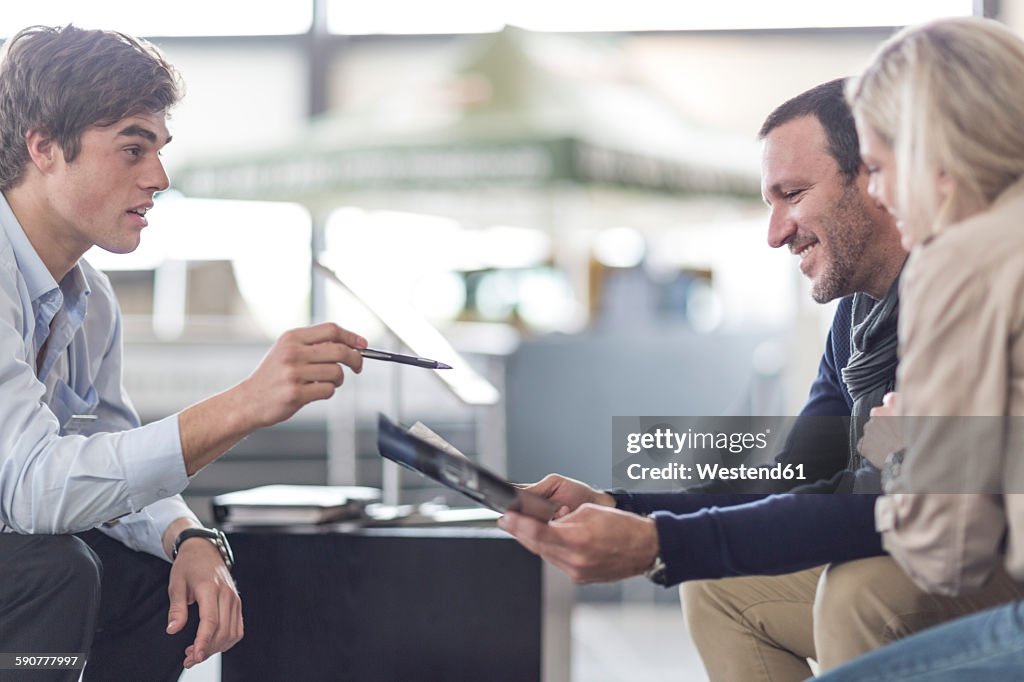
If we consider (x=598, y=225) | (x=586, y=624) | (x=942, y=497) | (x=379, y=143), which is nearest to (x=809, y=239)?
(x=942, y=497)

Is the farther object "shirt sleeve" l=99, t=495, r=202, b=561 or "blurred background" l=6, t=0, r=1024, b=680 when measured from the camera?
"blurred background" l=6, t=0, r=1024, b=680

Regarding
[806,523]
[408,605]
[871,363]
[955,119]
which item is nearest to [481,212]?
[408,605]

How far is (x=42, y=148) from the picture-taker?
5.25 feet

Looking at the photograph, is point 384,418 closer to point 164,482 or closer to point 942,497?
point 164,482

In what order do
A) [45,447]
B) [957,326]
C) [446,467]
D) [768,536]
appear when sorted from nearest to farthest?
[957,326]
[446,467]
[768,536]
[45,447]

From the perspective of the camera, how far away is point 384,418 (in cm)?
119

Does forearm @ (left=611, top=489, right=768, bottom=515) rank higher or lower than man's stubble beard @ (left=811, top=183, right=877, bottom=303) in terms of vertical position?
lower

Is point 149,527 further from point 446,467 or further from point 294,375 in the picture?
point 446,467

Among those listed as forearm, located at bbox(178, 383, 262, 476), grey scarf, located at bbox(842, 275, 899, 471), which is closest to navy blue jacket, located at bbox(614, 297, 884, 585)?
grey scarf, located at bbox(842, 275, 899, 471)

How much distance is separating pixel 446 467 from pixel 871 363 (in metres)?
0.58

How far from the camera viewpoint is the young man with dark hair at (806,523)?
49.3 inches

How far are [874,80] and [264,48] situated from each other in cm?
505

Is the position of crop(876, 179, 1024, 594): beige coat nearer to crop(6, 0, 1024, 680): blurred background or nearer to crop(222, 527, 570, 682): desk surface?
crop(222, 527, 570, 682): desk surface

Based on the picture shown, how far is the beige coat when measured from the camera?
0.98 m
